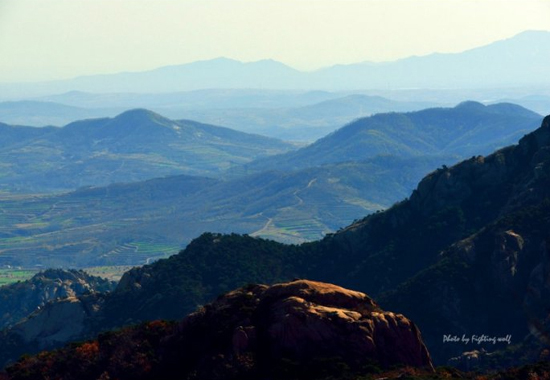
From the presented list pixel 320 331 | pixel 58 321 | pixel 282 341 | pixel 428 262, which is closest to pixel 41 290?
pixel 58 321

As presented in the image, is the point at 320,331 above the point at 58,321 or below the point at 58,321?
above

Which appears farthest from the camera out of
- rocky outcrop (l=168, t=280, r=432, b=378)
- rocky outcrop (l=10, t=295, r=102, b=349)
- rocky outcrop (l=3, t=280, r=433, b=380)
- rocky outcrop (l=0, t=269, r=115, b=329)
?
rocky outcrop (l=0, t=269, r=115, b=329)

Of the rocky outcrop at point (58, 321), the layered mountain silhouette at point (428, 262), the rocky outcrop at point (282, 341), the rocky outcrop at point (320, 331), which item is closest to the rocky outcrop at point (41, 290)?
the layered mountain silhouette at point (428, 262)

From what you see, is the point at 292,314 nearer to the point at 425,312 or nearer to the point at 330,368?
the point at 330,368

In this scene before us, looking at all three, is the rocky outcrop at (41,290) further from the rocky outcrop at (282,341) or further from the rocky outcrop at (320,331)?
the rocky outcrop at (320,331)

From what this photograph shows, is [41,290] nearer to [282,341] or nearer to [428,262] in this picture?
[428,262]

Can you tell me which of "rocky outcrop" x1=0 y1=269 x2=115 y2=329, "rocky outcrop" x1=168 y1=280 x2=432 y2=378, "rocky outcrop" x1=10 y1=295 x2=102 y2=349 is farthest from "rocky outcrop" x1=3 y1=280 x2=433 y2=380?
"rocky outcrop" x1=0 y1=269 x2=115 y2=329

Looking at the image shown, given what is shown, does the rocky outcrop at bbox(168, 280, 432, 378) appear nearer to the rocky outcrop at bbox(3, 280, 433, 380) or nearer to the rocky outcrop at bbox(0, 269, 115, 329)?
the rocky outcrop at bbox(3, 280, 433, 380)

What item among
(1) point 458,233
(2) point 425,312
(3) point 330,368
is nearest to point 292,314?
(3) point 330,368

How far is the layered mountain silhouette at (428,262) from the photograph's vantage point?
99438 millimetres

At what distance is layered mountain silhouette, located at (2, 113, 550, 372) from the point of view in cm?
9944

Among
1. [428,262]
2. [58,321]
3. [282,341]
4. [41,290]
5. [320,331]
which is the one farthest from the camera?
[41,290]

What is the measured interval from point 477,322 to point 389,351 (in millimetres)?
42322

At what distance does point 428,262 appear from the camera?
118375 mm
